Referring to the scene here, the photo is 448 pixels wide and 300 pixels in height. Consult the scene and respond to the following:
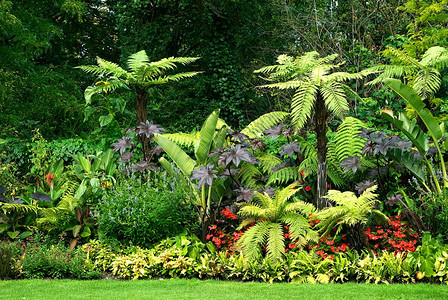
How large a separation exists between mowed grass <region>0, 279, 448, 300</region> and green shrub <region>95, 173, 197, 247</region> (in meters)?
0.90

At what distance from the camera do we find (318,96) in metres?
6.48

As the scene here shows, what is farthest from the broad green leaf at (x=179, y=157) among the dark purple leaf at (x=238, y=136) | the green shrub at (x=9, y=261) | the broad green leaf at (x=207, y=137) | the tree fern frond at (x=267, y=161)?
the green shrub at (x=9, y=261)

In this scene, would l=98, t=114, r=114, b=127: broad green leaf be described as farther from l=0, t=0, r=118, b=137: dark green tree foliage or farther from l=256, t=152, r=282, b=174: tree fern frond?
l=256, t=152, r=282, b=174: tree fern frond

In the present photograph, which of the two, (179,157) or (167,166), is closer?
(179,157)

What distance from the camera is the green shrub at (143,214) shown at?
21.1 ft

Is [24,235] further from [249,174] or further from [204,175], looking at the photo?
[249,174]

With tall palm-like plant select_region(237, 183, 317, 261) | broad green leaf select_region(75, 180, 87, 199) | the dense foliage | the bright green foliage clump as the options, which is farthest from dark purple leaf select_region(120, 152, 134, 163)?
the bright green foliage clump

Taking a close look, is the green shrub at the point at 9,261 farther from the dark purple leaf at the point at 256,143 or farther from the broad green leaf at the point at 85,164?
the dark purple leaf at the point at 256,143

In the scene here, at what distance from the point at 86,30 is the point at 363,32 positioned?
9.07 metres

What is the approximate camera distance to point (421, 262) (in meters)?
5.23

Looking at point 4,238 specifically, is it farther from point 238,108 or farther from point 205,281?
point 238,108

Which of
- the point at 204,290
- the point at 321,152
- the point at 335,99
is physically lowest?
the point at 204,290

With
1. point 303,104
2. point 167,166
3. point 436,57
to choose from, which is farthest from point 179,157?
point 436,57

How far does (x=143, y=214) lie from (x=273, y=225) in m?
1.69
